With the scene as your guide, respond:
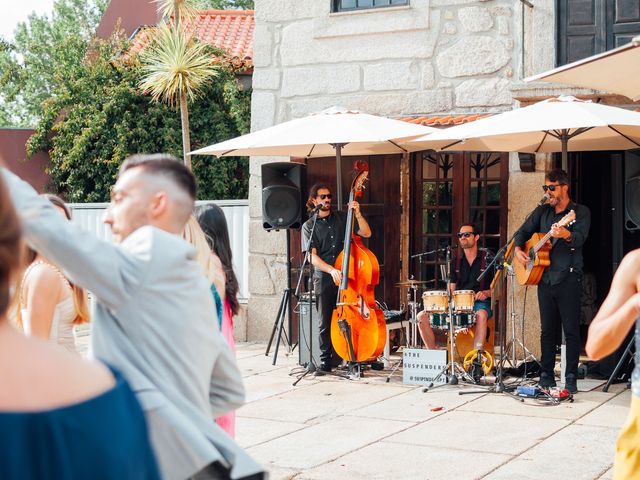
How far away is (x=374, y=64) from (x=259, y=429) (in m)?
5.81

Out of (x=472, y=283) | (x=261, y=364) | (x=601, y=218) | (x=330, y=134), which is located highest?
(x=330, y=134)

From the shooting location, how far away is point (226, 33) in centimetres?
2448

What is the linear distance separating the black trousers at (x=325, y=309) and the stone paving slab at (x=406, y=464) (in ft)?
10.8

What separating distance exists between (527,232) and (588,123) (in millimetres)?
1195

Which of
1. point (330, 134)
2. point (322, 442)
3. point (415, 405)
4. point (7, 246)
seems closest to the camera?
point (7, 246)

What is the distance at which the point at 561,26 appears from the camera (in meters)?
11.2

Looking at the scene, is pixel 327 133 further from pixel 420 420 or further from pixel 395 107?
pixel 420 420

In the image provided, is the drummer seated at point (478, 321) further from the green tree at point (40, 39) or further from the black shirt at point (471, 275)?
the green tree at point (40, 39)

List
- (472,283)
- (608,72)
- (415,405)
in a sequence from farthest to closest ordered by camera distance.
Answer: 1. (472,283)
2. (415,405)
3. (608,72)

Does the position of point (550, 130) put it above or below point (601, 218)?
above

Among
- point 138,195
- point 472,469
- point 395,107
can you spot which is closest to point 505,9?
point 395,107

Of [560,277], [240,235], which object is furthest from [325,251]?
[240,235]

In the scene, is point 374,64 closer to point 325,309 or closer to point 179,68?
point 325,309

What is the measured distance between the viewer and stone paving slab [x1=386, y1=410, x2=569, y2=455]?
7.14 m
